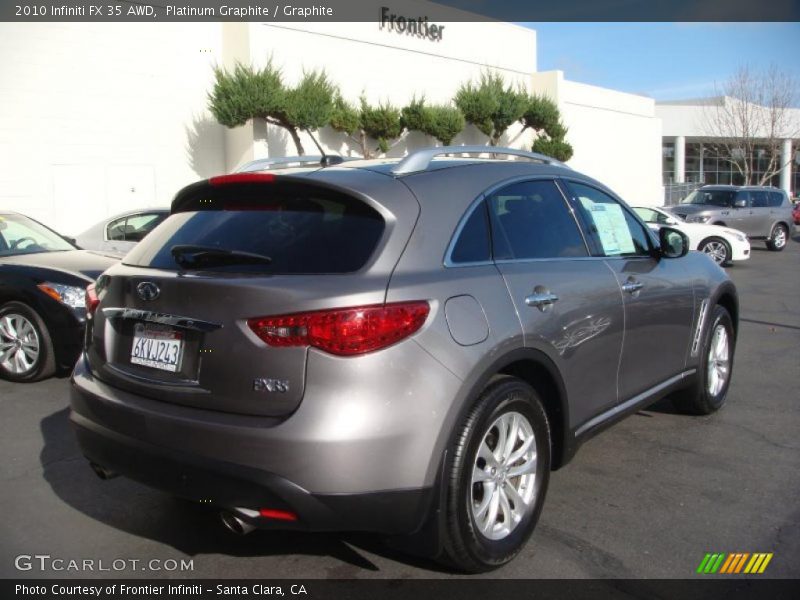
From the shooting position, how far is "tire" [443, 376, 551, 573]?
3.03 m

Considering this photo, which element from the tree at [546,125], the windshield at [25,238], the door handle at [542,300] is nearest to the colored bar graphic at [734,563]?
the door handle at [542,300]

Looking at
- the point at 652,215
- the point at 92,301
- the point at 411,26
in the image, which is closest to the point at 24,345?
the point at 92,301

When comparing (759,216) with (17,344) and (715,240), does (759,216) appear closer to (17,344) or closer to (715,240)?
(715,240)

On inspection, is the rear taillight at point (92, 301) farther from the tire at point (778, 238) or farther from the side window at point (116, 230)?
the tire at point (778, 238)

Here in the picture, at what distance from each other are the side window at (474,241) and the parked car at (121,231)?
818cm

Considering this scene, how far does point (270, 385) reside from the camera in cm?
279

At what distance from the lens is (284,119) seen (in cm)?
1970

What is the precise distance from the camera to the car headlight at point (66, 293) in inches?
251

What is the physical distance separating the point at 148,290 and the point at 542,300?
1.76 meters

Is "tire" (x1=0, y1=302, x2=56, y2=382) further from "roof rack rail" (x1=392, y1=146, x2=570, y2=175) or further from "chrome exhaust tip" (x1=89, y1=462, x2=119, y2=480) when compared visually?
"roof rack rail" (x1=392, y1=146, x2=570, y2=175)

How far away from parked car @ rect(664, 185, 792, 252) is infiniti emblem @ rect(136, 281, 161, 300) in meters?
19.5

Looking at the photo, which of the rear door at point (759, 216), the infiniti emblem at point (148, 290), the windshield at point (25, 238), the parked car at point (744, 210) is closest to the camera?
the infiniti emblem at point (148, 290)

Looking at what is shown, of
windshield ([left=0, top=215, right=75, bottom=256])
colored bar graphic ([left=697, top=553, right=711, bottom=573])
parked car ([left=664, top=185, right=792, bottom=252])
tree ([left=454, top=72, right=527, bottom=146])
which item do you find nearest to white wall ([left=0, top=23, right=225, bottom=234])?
tree ([left=454, top=72, right=527, bottom=146])
